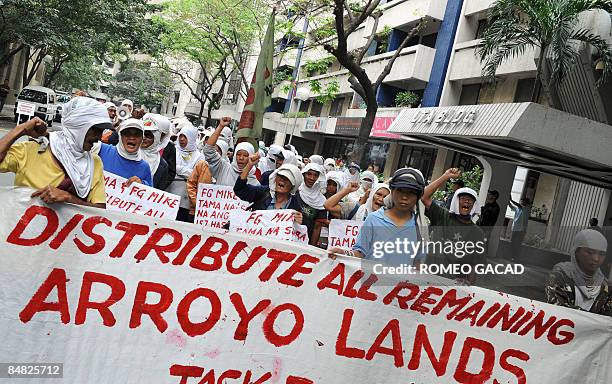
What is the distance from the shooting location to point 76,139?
3.34 meters

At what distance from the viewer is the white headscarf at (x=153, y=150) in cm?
543

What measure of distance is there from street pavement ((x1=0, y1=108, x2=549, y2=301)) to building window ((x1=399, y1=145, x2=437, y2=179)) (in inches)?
322

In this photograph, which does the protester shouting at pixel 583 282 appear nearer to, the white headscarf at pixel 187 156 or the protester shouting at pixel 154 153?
the protester shouting at pixel 154 153

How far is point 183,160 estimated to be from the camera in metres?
6.63

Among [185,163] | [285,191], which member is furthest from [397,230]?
[185,163]

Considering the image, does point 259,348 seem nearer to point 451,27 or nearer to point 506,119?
point 506,119

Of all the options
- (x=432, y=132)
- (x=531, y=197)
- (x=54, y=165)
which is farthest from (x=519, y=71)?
(x=54, y=165)

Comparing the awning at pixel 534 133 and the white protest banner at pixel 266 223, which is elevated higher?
the awning at pixel 534 133

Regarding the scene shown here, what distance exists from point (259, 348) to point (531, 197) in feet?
46.4

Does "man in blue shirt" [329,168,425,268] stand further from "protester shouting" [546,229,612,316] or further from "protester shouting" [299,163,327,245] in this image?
"protester shouting" [299,163,327,245]

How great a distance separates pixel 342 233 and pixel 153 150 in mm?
1912

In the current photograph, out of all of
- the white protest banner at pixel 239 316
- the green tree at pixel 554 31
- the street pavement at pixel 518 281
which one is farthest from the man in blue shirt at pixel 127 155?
the green tree at pixel 554 31

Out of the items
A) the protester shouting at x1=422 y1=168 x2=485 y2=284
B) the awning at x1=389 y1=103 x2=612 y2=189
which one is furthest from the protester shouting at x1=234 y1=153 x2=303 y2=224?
the awning at x1=389 y1=103 x2=612 y2=189

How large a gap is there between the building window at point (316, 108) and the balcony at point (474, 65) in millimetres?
14285
